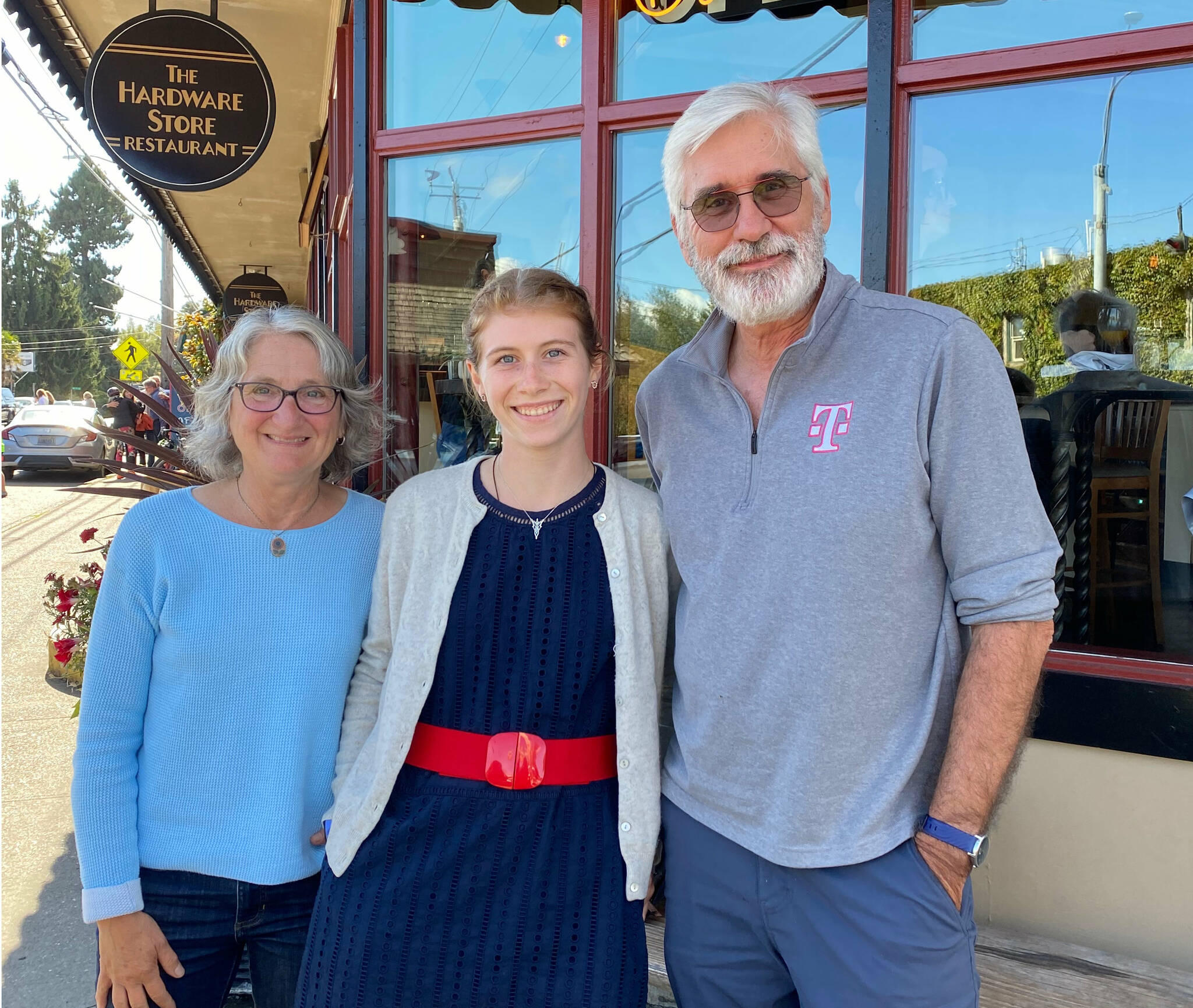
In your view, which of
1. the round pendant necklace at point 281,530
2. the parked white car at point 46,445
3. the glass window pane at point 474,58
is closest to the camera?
the round pendant necklace at point 281,530

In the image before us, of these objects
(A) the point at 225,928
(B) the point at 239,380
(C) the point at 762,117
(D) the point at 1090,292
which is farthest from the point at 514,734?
(D) the point at 1090,292

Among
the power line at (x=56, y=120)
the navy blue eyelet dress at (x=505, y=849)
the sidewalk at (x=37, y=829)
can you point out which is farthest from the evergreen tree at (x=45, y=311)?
the navy blue eyelet dress at (x=505, y=849)

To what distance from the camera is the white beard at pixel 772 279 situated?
165 centimetres

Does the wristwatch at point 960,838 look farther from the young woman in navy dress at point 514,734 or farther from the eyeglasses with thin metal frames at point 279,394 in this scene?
the eyeglasses with thin metal frames at point 279,394

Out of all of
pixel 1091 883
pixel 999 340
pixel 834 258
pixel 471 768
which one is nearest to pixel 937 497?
pixel 471 768

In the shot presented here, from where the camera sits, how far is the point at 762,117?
66.1 inches

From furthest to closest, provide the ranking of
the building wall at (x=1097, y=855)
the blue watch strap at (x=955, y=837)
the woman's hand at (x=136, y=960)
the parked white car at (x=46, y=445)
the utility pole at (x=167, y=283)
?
the utility pole at (x=167, y=283)
the parked white car at (x=46, y=445)
the building wall at (x=1097, y=855)
the woman's hand at (x=136, y=960)
the blue watch strap at (x=955, y=837)

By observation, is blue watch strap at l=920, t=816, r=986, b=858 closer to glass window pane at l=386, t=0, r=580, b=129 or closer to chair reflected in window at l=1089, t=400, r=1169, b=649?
chair reflected in window at l=1089, t=400, r=1169, b=649

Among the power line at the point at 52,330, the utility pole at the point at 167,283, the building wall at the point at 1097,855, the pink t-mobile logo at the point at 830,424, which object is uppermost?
the power line at the point at 52,330

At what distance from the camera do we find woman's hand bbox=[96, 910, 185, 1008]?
169cm

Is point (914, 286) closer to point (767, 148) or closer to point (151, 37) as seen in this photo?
point (767, 148)

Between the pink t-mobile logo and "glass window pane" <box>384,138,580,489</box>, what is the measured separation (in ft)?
6.91

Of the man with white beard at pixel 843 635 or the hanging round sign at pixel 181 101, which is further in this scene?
the hanging round sign at pixel 181 101

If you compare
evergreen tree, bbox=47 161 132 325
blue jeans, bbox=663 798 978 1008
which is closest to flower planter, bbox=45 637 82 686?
blue jeans, bbox=663 798 978 1008
